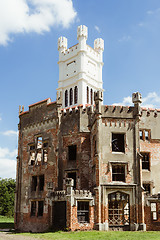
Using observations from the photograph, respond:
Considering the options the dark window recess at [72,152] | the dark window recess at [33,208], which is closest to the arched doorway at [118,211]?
the dark window recess at [72,152]

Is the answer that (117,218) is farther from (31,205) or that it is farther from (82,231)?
(31,205)

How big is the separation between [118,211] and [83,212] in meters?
2.89

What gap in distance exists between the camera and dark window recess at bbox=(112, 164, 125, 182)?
24.6m

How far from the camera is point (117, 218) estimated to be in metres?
23.6

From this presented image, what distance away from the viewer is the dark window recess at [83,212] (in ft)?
75.4

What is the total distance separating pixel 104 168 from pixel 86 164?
11.2 ft

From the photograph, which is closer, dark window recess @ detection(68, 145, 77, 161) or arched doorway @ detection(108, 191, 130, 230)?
arched doorway @ detection(108, 191, 130, 230)

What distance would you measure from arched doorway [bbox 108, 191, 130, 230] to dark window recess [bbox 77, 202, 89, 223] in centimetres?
182

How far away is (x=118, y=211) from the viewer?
78.0 feet

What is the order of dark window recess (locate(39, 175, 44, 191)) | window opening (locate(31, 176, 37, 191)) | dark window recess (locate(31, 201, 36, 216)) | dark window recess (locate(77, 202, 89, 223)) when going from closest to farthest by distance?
dark window recess (locate(77, 202, 89, 223))
dark window recess (locate(31, 201, 36, 216))
dark window recess (locate(39, 175, 44, 191))
window opening (locate(31, 176, 37, 191))

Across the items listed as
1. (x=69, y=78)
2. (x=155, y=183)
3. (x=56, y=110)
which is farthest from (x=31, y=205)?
(x=69, y=78)

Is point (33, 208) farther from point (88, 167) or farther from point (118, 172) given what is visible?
point (118, 172)

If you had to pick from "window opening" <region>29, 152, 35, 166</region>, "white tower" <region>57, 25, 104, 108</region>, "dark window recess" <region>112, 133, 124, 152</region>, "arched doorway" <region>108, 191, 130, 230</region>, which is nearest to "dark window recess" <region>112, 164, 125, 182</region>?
"arched doorway" <region>108, 191, 130, 230</region>

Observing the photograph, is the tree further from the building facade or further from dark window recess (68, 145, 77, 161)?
dark window recess (68, 145, 77, 161)
